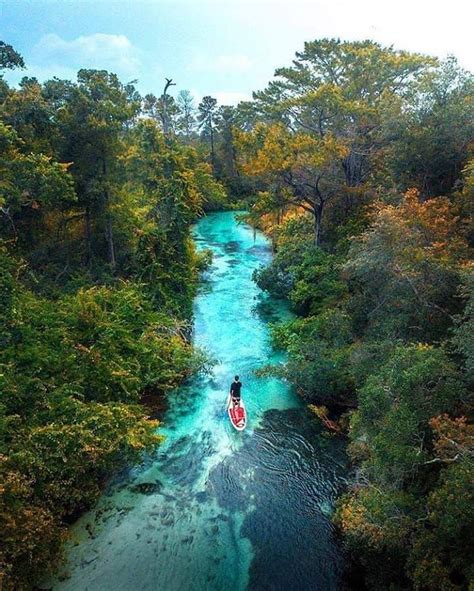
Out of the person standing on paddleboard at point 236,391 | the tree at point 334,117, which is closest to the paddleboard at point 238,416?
the person standing on paddleboard at point 236,391

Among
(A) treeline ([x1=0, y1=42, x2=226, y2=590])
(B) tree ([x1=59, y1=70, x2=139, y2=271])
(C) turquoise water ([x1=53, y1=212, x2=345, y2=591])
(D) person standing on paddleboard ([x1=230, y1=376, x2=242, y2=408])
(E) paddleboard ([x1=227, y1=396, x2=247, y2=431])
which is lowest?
(C) turquoise water ([x1=53, y1=212, x2=345, y2=591])

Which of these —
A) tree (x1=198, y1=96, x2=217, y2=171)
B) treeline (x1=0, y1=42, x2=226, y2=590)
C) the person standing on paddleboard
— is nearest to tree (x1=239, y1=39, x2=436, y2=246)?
treeline (x1=0, y1=42, x2=226, y2=590)

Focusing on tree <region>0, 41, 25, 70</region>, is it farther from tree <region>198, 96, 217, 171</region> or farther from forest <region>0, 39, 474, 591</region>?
tree <region>198, 96, 217, 171</region>

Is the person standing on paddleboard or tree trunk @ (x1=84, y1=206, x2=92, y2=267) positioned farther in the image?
tree trunk @ (x1=84, y1=206, x2=92, y2=267)

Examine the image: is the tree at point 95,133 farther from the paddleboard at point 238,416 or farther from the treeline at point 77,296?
the paddleboard at point 238,416

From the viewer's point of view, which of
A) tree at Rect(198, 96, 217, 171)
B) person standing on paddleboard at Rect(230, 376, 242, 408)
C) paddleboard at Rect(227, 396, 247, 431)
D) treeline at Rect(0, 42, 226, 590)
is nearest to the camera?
treeline at Rect(0, 42, 226, 590)

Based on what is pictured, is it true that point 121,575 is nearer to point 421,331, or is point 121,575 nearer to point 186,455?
point 186,455

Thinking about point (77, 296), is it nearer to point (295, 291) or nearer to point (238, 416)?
point (238, 416)
